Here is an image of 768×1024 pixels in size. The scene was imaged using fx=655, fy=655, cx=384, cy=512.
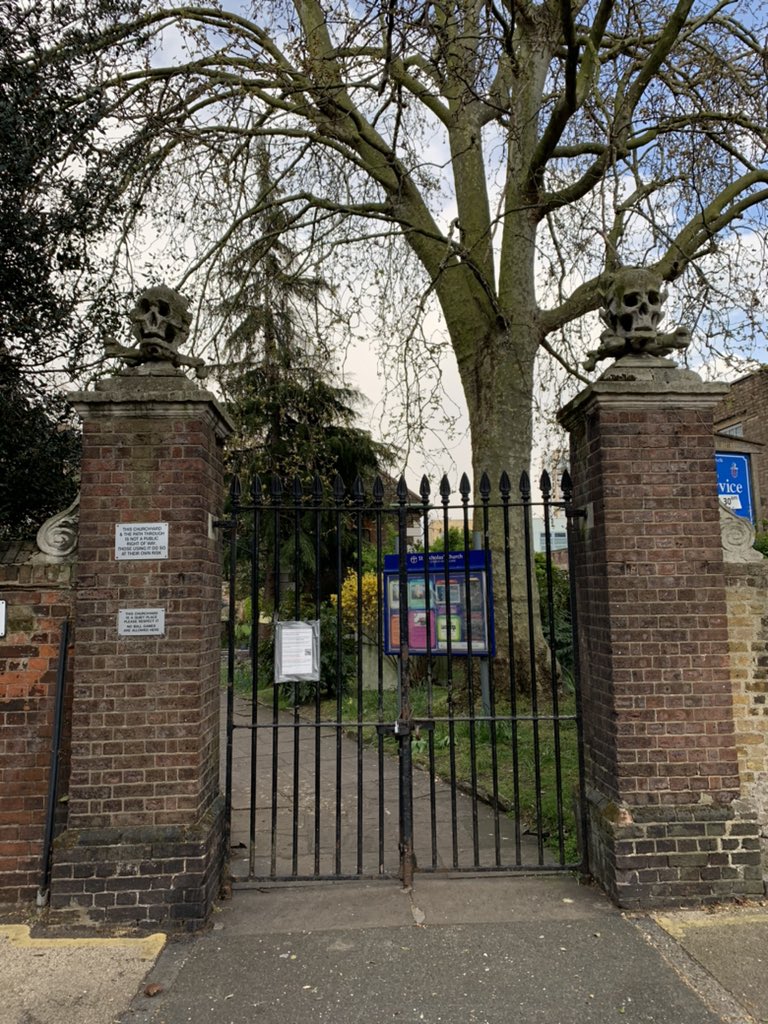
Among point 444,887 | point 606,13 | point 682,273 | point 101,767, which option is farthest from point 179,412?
point 682,273

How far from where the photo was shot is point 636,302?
12.9ft

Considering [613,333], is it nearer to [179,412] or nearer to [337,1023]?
[179,412]

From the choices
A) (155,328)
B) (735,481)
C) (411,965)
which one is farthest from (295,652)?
(735,481)

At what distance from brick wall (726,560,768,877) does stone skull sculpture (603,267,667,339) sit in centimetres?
152

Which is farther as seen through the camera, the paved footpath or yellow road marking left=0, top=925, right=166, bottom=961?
yellow road marking left=0, top=925, right=166, bottom=961

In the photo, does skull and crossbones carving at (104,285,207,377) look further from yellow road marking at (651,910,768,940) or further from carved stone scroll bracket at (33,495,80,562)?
yellow road marking at (651,910,768,940)

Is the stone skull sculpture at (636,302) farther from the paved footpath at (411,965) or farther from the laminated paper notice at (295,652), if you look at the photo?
the paved footpath at (411,965)

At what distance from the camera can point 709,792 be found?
143 inches

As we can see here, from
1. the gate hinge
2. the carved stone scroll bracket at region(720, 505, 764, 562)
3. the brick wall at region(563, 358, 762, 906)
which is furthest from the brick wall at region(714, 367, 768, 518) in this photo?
the gate hinge

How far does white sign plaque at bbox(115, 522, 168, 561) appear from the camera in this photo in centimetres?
365

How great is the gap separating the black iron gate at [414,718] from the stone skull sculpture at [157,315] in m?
1.01

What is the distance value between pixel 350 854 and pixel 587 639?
2273 millimetres

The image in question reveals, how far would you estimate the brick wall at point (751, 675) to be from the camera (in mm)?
3816

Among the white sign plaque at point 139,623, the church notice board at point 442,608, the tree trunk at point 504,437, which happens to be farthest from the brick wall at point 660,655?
the tree trunk at point 504,437
